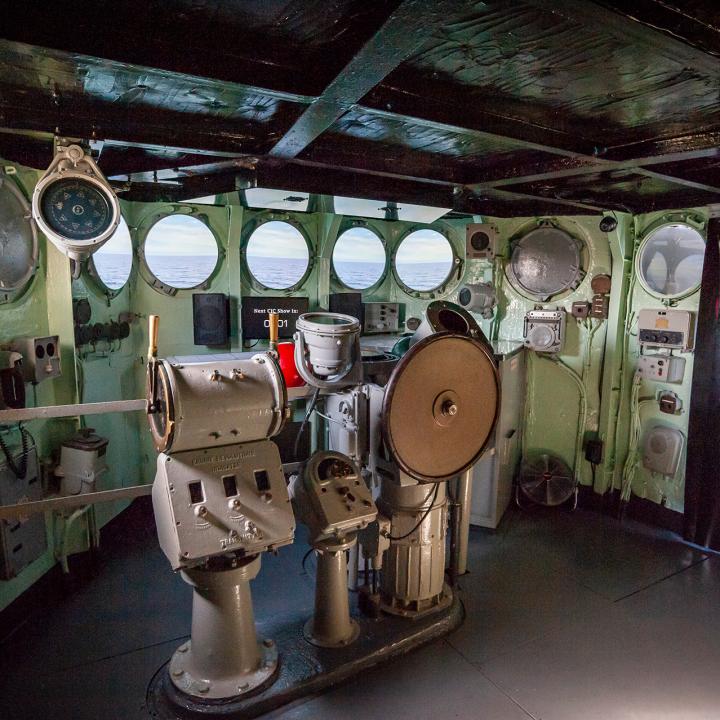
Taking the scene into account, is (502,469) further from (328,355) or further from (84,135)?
(84,135)

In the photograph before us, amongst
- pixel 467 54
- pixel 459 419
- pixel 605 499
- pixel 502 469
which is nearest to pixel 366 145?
pixel 467 54

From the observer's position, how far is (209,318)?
4.73m

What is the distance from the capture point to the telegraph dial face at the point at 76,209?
246 centimetres

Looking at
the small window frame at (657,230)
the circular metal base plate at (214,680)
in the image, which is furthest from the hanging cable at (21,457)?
the small window frame at (657,230)

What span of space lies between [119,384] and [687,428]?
4.88m

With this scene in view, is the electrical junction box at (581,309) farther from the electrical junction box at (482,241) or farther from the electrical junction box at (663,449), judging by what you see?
the electrical junction box at (663,449)

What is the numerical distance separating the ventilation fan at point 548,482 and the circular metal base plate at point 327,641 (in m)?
2.50

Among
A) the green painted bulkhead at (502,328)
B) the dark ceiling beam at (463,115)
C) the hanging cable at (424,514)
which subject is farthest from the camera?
the green painted bulkhead at (502,328)

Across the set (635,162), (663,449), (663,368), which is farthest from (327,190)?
(663,449)

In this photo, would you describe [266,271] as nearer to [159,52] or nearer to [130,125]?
[130,125]

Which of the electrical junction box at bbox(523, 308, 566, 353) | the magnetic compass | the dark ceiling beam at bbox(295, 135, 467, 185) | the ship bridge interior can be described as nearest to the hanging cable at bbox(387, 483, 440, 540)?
the ship bridge interior

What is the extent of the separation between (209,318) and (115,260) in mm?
921

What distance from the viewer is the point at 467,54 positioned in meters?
1.77

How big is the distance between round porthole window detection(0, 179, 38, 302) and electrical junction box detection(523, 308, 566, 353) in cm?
409
